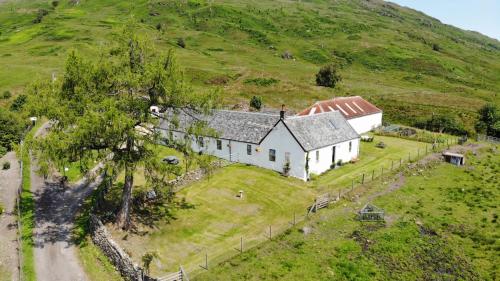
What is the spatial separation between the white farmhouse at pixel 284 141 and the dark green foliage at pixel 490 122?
30.5 meters

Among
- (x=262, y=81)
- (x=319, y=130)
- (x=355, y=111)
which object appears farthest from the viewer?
(x=262, y=81)

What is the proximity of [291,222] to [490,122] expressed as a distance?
51870 mm

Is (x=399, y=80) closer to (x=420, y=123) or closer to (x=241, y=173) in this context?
(x=420, y=123)

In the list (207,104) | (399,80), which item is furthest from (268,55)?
(207,104)

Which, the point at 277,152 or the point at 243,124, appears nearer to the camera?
the point at 277,152

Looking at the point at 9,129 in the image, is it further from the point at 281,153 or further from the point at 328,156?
the point at 328,156

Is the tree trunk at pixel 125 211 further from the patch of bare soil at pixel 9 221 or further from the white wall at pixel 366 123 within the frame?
the white wall at pixel 366 123

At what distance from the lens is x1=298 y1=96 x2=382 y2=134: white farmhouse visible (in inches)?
2581

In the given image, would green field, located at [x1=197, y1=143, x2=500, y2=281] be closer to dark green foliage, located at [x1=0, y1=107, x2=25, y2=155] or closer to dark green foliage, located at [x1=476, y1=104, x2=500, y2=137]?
dark green foliage, located at [x1=476, y1=104, x2=500, y2=137]

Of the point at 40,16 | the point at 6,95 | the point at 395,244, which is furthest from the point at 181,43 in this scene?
the point at 395,244

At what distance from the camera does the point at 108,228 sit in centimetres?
3416

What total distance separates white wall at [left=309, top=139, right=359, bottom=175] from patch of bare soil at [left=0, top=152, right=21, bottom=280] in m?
29.2

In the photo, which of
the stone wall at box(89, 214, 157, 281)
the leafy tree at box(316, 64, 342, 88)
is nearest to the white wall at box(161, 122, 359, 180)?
the stone wall at box(89, 214, 157, 281)

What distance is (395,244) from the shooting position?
3225 cm
